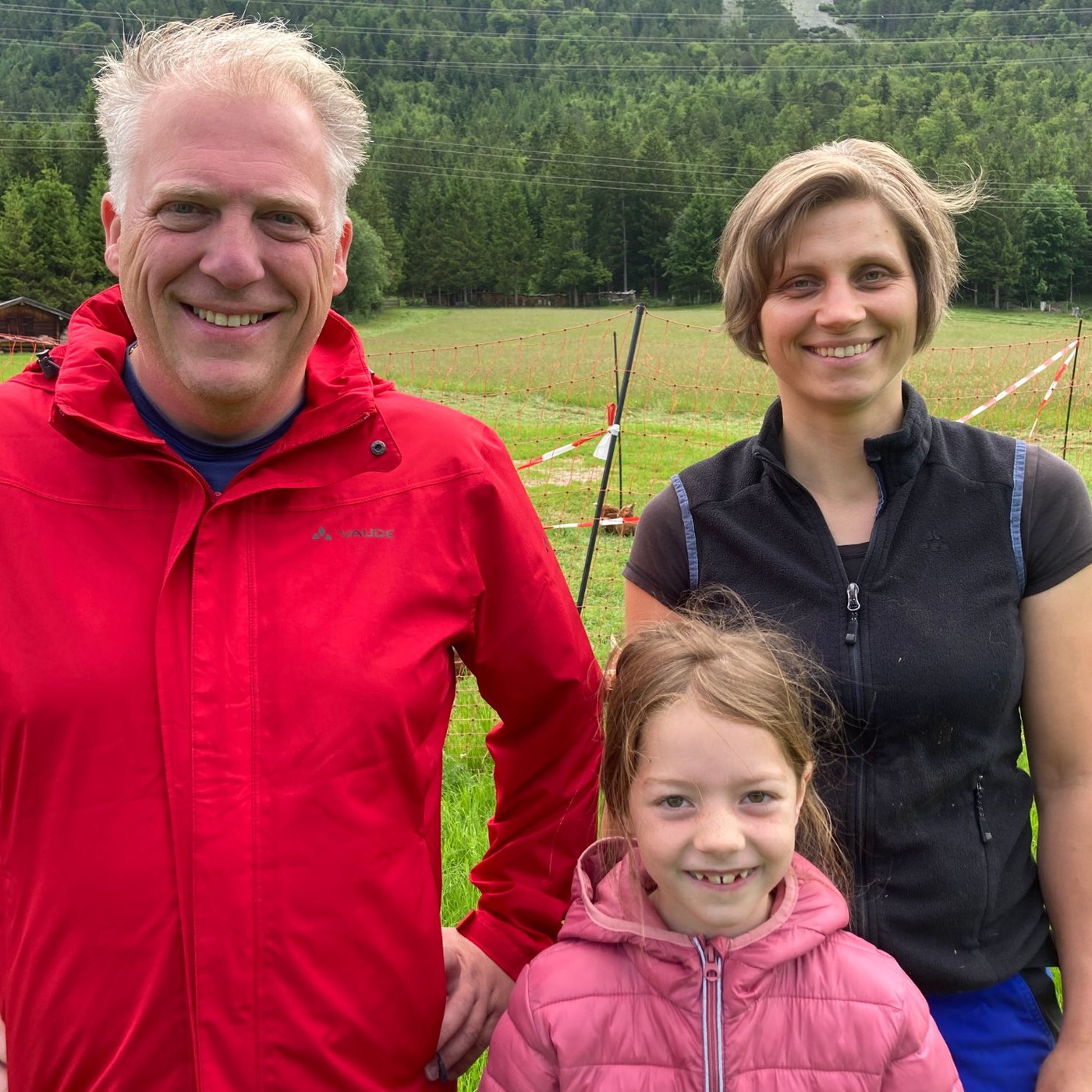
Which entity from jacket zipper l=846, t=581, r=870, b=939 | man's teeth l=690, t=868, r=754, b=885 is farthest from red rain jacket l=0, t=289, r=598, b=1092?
jacket zipper l=846, t=581, r=870, b=939

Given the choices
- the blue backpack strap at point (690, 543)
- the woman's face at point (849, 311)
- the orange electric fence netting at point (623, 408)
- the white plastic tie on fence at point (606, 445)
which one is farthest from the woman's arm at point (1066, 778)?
the white plastic tie on fence at point (606, 445)

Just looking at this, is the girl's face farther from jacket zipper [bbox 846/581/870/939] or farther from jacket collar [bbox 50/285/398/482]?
jacket collar [bbox 50/285/398/482]

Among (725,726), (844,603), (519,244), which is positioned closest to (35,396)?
(725,726)

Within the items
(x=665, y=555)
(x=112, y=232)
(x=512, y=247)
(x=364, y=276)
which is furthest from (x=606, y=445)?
(x=512, y=247)

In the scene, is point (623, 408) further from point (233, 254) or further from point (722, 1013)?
point (722, 1013)

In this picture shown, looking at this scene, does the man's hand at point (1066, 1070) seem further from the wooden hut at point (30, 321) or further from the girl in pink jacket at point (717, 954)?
the wooden hut at point (30, 321)

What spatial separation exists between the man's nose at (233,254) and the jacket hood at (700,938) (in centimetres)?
115

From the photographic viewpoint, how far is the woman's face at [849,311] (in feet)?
6.37

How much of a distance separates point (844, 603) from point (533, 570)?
565 mm

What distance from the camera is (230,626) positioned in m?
1.55

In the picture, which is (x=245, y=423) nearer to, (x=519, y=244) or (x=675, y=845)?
(x=675, y=845)

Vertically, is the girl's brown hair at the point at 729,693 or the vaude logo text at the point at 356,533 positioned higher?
the vaude logo text at the point at 356,533

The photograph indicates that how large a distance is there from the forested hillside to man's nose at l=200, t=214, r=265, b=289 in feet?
147

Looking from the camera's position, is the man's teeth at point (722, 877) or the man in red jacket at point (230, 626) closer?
the man in red jacket at point (230, 626)
